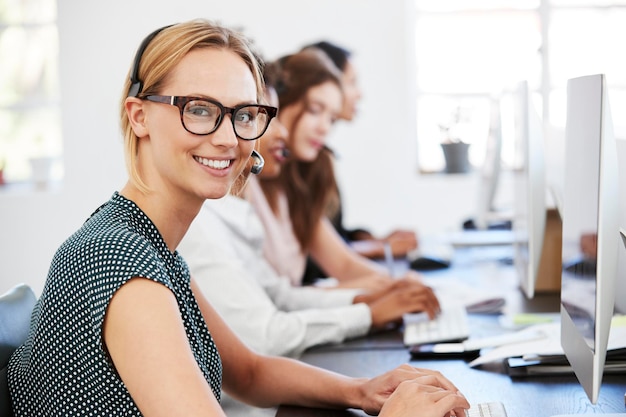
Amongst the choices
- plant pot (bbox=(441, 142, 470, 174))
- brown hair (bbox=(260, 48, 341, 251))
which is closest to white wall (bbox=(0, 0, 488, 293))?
plant pot (bbox=(441, 142, 470, 174))

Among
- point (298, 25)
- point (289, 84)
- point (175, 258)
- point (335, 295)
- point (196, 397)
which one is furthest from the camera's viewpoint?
point (298, 25)

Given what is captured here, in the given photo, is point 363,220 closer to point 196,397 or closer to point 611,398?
point 611,398

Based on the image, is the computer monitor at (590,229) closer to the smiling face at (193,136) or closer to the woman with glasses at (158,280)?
the woman with glasses at (158,280)

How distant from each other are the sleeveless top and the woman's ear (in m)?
1.21

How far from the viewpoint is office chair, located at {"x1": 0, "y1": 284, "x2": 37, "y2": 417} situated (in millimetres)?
1228

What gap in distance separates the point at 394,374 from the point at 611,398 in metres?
0.33

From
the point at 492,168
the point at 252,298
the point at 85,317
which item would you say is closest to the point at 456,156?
the point at 492,168

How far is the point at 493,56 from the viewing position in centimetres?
560

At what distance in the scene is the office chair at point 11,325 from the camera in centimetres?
123

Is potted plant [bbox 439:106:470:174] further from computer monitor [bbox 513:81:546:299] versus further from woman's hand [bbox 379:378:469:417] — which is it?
woman's hand [bbox 379:378:469:417]

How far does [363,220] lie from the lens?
5.62m

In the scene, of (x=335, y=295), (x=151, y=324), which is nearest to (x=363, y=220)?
(x=335, y=295)

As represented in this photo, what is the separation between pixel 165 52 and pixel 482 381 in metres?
0.79

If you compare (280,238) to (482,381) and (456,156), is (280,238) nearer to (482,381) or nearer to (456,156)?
(482,381)
